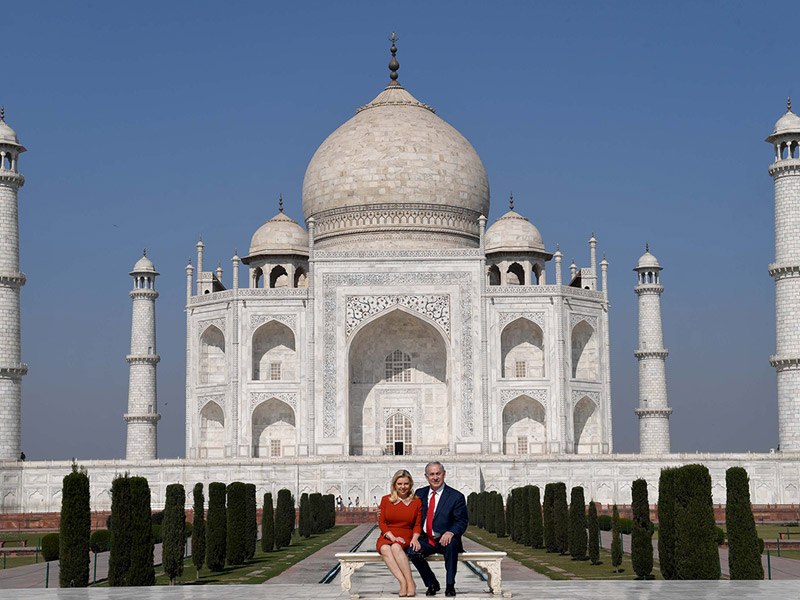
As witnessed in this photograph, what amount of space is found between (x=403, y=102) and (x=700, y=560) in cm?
2771

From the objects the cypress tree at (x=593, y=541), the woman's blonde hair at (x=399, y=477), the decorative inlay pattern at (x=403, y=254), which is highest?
the decorative inlay pattern at (x=403, y=254)

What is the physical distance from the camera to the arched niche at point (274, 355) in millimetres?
33062

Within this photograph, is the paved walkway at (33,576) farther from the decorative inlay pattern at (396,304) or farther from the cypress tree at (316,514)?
the decorative inlay pattern at (396,304)

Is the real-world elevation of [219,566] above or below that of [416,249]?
below

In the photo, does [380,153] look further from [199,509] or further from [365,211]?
[199,509]

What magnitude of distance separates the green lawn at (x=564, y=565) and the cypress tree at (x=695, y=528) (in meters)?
1.32

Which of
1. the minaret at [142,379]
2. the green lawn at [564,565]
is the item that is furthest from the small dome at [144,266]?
the green lawn at [564,565]

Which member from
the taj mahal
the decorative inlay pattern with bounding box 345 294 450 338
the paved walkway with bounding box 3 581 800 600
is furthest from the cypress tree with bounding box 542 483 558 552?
the decorative inlay pattern with bounding box 345 294 450 338

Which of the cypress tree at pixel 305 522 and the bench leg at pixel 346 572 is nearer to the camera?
the bench leg at pixel 346 572

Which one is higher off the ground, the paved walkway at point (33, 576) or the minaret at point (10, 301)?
the minaret at point (10, 301)

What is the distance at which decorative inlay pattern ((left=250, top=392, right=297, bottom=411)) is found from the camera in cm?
3206

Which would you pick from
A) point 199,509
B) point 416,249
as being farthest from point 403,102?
point 199,509

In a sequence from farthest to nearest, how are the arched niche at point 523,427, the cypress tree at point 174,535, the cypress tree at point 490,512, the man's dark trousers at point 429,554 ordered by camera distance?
the arched niche at point 523,427
the cypress tree at point 490,512
the cypress tree at point 174,535
the man's dark trousers at point 429,554

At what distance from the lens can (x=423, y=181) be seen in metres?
A: 35.5
